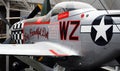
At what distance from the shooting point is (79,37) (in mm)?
5070

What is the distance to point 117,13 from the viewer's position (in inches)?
179

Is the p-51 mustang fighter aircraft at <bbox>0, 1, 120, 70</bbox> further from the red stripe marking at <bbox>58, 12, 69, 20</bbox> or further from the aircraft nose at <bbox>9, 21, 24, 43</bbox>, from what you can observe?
the aircraft nose at <bbox>9, 21, 24, 43</bbox>

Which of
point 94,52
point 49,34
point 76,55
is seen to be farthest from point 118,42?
point 49,34

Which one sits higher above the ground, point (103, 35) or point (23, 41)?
point (103, 35)

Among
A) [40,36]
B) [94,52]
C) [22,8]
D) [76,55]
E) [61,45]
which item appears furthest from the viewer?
[22,8]

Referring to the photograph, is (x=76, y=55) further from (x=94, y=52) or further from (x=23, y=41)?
(x=23, y=41)

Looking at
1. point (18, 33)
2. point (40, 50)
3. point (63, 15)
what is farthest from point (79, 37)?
point (18, 33)

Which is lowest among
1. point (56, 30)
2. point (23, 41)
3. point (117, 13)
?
point (23, 41)

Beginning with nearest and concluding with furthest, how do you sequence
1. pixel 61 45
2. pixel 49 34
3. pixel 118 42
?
pixel 118 42 < pixel 61 45 < pixel 49 34

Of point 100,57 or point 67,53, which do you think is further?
point 67,53

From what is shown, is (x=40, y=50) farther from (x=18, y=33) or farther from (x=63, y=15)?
(x=18, y=33)

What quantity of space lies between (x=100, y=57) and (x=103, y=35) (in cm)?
38

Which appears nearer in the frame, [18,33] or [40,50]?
[40,50]

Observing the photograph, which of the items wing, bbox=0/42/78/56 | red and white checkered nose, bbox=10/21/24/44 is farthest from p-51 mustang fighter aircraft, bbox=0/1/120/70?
red and white checkered nose, bbox=10/21/24/44
